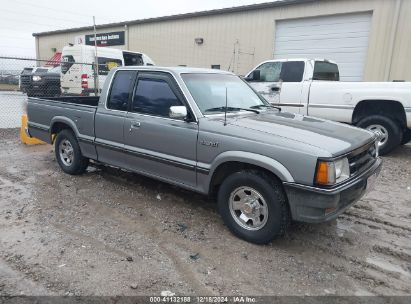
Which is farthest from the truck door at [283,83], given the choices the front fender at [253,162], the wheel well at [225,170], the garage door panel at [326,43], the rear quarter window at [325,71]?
the garage door panel at [326,43]

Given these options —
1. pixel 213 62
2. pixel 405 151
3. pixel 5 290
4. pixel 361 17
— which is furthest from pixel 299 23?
pixel 5 290

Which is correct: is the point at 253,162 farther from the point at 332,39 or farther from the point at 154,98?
the point at 332,39

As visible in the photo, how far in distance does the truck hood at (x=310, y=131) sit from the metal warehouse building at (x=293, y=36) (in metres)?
9.27

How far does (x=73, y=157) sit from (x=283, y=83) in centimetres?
522

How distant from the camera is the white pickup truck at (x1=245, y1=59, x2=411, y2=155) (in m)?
7.02

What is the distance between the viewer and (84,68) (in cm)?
1347

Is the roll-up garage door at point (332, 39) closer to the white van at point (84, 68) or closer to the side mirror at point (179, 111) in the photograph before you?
the white van at point (84, 68)

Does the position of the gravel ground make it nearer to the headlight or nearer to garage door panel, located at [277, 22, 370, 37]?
the headlight

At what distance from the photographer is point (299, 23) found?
1366 cm

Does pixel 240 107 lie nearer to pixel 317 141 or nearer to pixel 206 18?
pixel 317 141

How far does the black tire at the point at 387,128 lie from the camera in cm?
710

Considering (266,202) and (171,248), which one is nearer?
(266,202)

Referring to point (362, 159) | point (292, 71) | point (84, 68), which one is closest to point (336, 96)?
point (292, 71)

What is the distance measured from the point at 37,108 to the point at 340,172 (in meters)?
5.19
